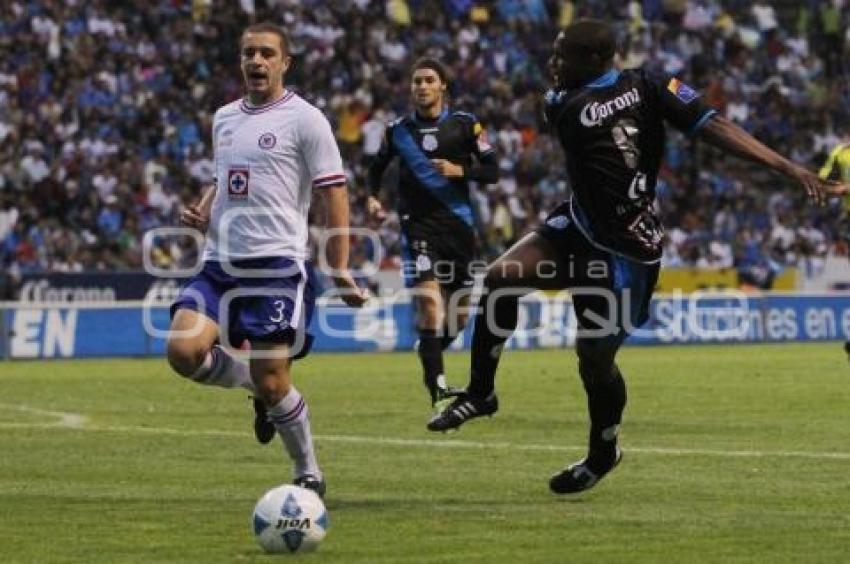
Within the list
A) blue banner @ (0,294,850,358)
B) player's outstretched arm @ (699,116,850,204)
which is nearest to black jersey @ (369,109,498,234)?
player's outstretched arm @ (699,116,850,204)

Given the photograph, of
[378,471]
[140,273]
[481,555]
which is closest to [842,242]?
[140,273]

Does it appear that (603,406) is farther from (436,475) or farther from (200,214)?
(200,214)

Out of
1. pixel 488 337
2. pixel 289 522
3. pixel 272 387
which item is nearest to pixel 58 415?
pixel 488 337

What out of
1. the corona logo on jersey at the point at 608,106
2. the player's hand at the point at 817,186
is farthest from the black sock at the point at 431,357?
the player's hand at the point at 817,186

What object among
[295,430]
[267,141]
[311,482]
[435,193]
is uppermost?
[267,141]

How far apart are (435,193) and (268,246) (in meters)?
6.95

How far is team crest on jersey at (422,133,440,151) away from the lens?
1761cm

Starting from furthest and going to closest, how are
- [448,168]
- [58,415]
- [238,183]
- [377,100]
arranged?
1. [377,100]
2. [58,415]
3. [448,168]
4. [238,183]

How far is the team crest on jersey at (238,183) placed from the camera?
10.8 metres

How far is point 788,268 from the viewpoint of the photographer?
129 ft

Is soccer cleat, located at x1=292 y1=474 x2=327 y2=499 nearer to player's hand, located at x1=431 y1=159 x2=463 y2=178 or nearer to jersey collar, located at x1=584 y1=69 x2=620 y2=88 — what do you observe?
jersey collar, located at x1=584 y1=69 x2=620 y2=88

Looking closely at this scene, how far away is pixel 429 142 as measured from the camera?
17.6 m

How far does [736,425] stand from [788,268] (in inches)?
918

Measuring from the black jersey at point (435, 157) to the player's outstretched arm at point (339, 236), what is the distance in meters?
6.71
